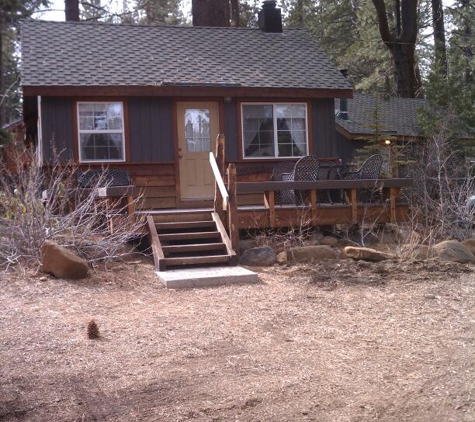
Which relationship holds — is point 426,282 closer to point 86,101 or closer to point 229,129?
point 229,129

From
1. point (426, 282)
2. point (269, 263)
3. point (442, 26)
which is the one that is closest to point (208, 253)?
point (269, 263)

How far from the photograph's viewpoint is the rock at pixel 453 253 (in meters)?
9.92

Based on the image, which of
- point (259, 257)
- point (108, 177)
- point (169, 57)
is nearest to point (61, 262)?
point (259, 257)

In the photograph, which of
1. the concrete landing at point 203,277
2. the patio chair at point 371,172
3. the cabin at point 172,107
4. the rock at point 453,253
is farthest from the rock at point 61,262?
the patio chair at point 371,172

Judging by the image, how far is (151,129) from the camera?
1354 cm

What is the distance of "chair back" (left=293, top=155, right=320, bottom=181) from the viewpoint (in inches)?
452

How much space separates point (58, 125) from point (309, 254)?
19.2 ft

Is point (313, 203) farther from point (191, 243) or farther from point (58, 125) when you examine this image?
point (58, 125)

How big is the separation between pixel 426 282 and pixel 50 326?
466 centimetres

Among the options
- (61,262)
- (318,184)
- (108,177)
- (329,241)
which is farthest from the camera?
(108,177)

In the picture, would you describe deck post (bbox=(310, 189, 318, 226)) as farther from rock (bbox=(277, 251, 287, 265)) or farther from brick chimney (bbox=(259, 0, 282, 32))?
brick chimney (bbox=(259, 0, 282, 32))

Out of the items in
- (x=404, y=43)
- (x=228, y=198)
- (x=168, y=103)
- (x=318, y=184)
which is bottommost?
(x=228, y=198)

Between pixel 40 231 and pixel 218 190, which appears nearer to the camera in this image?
pixel 40 231

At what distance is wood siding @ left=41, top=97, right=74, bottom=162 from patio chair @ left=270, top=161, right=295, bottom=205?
13.0 feet
